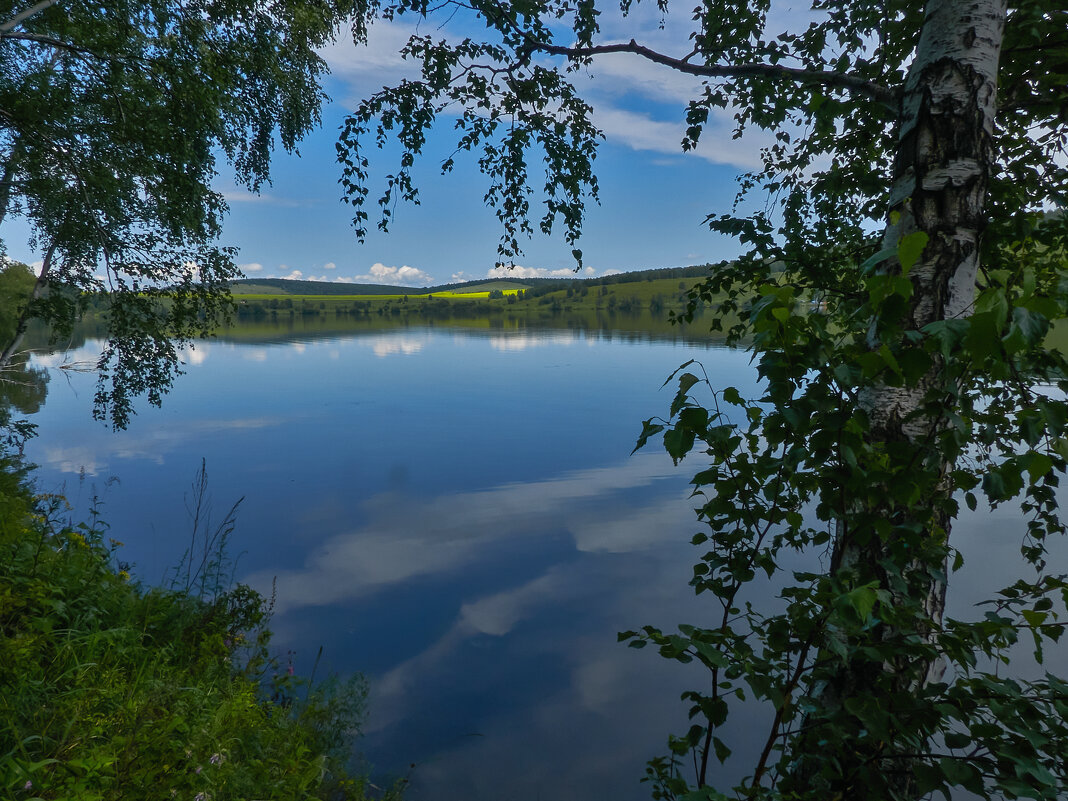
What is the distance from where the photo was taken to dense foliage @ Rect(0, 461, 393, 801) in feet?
7.91

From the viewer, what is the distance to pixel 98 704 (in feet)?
9.37

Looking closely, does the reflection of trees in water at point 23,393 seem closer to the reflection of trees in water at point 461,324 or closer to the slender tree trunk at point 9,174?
the slender tree trunk at point 9,174

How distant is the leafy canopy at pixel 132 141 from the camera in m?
6.40

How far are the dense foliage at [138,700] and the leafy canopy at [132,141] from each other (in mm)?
3473

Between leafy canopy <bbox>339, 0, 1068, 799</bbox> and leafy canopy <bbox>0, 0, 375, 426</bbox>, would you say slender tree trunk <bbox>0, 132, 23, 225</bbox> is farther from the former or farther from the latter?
leafy canopy <bbox>339, 0, 1068, 799</bbox>

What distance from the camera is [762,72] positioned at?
261cm

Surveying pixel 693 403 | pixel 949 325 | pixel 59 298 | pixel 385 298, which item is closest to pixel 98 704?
pixel 693 403

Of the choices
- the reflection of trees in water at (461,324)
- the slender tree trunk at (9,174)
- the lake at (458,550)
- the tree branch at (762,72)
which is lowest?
the lake at (458,550)

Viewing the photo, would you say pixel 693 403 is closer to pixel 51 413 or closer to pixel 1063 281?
pixel 1063 281

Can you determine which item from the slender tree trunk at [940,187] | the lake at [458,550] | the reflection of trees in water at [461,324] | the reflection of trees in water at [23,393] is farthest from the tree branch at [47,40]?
the reflection of trees in water at [461,324]

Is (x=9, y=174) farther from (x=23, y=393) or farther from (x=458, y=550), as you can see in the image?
(x=23, y=393)

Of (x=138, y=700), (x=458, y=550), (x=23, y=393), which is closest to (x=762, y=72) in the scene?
(x=138, y=700)

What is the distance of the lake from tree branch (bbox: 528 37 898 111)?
5539 millimetres

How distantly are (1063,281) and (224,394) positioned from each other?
26.3 meters
